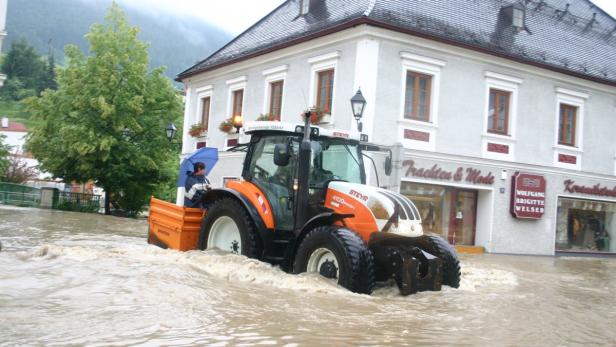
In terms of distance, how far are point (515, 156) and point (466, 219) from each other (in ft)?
7.82

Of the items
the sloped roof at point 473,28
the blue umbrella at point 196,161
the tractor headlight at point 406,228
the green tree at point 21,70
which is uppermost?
the green tree at point 21,70

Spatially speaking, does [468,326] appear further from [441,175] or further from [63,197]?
[63,197]

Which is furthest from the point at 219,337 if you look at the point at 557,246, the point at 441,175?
the point at 557,246

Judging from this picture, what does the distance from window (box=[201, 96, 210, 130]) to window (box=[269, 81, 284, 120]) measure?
4.50 m

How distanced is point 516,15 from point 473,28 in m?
2.48

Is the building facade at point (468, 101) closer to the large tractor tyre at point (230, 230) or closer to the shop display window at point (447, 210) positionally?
the shop display window at point (447, 210)

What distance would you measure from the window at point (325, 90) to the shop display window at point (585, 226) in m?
8.14

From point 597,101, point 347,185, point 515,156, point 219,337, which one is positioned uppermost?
point 597,101

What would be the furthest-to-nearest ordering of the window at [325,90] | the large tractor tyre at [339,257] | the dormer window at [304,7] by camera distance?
the dormer window at [304,7], the window at [325,90], the large tractor tyre at [339,257]

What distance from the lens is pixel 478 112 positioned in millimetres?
18328

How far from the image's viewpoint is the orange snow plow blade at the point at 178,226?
9.99 meters

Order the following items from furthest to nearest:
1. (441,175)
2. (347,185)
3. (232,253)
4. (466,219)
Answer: (466,219), (441,175), (232,253), (347,185)

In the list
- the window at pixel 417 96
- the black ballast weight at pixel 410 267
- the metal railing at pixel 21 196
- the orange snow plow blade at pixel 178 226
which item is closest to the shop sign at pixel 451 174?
the window at pixel 417 96

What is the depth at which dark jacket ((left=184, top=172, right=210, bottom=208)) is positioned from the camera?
10.5 meters
